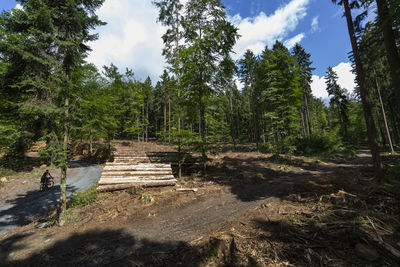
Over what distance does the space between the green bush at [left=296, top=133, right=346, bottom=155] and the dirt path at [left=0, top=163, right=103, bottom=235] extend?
26.5 m

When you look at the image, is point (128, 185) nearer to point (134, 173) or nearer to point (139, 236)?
point (134, 173)

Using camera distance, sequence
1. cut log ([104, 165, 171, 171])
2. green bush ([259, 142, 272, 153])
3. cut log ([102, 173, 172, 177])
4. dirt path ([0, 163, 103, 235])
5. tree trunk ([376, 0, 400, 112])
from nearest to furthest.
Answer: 1. tree trunk ([376, 0, 400, 112])
2. dirt path ([0, 163, 103, 235])
3. cut log ([102, 173, 172, 177])
4. cut log ([104, 165, 171, 171])
5. green bush ([259, 142, 272, 153])

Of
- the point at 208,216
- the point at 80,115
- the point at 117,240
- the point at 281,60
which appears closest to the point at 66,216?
the point at 117,240

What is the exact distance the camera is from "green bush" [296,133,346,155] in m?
21.3

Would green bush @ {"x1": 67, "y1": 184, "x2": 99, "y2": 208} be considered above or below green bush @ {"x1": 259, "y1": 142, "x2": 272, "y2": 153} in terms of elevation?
below

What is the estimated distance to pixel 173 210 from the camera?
6746 mm

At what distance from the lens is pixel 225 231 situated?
4383 millimetres

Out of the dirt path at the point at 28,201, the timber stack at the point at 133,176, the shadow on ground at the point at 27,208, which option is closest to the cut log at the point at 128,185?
the timber stack at the point at 133,176

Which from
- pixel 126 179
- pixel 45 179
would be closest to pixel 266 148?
pixel 126 179

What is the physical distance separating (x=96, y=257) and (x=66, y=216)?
4474mm

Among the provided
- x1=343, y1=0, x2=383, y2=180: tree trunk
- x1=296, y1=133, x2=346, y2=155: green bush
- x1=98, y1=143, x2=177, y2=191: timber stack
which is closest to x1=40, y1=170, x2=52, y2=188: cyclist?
x1=98, y1=143, x2=177, y2=191: timber stack

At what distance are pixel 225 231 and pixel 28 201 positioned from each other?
13.7 meters

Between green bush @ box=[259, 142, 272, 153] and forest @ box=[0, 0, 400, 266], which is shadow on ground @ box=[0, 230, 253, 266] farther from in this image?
green bush @ box=[259, 142, 272, 153]

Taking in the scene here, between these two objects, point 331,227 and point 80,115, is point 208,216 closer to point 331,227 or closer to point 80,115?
point 331,227
